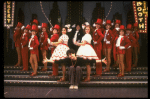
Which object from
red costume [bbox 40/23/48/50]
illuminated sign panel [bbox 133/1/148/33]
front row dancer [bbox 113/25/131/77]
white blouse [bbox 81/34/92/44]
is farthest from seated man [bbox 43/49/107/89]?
illuminated sign panel [bbox 133/1/148/33]

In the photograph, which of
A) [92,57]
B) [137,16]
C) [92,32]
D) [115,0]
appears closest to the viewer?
[92,57]

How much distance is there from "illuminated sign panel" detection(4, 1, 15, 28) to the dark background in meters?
0.52

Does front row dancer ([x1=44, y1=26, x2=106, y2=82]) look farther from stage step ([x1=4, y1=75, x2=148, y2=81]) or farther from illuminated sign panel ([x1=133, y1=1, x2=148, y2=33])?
illuminated sign panel ([x1=133, y1=1, x2=148, y2=33])

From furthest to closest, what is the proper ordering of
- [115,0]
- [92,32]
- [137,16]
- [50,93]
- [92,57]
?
1. [115,0]
2. [137,16]
3. [92,32]
4. [92,57]
5. [50,93]

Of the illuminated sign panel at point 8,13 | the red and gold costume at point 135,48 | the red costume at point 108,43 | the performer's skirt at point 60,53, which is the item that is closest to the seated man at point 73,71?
the performer's skirt at point 60,53

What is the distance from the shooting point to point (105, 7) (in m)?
7.16

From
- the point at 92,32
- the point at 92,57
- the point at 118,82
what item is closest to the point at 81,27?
the point at 92,32

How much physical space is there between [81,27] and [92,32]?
1.51ft

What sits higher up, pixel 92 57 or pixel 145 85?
pixel 92 57

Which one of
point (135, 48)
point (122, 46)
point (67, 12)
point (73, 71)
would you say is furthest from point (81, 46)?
point (67, 12)

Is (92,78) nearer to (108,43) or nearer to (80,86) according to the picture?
(80,86)

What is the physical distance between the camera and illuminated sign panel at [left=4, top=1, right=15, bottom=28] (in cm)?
664

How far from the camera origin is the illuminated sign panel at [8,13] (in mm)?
6641

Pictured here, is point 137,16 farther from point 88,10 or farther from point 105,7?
point 88,10
